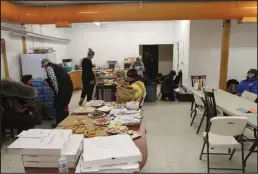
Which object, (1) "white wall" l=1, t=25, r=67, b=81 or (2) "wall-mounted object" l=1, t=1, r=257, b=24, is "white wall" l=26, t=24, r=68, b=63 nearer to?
(1) "white wall" l=1, t=25, r=67, b=81

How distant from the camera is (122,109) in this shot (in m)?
2.04

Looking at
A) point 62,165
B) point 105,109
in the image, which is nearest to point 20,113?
point 105,109

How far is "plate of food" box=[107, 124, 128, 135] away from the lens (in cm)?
148

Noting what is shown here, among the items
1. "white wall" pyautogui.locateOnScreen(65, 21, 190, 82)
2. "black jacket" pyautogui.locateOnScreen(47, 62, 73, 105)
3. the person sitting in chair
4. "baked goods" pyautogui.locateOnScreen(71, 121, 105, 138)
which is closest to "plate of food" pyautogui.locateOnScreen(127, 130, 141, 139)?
"baked goods" pyautogui.locateOnScreen(71, 121, 105, 138)

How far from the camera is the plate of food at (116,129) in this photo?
1.48 metres

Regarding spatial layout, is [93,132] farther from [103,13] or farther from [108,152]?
[103,13]

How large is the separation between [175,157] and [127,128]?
3.37 feet

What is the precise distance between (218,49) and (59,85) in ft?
7.40

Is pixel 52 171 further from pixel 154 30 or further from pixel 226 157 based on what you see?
pixel 154 30

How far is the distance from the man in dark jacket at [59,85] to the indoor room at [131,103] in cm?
2

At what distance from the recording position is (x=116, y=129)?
4.97 feet

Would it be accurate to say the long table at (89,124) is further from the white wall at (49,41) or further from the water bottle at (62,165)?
the white wall at (49,41)

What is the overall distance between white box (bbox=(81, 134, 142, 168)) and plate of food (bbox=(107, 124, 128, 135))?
0.31 metres

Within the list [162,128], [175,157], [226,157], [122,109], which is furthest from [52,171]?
[162,128]
